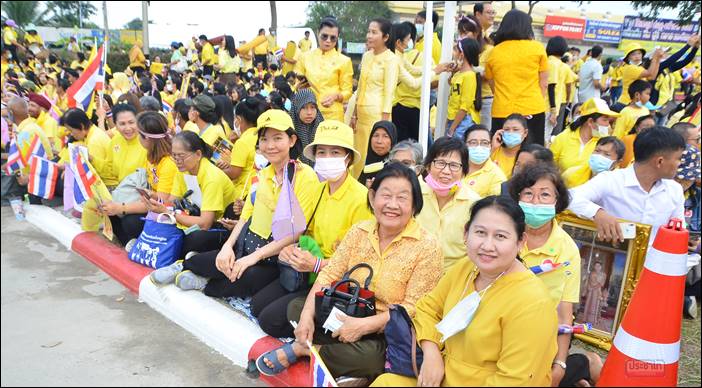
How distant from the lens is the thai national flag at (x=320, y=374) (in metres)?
2.37

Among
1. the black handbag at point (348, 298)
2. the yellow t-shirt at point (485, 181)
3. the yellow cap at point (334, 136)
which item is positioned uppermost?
the yellow cap at point (334, 136)

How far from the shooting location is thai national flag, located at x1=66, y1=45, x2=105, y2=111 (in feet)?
20.9

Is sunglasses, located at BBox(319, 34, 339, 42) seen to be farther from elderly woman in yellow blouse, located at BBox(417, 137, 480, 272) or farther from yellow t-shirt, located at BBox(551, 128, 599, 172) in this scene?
elderly woman in yellow blouse, located at BBox(417, 137, 480, 272)

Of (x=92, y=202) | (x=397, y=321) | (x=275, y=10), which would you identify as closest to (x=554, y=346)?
(x=397, y=321)

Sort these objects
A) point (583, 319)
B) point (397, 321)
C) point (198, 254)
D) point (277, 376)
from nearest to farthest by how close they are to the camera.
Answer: point (397, 321) < point (277, 376) < point (583, 319) < point (198, 254)

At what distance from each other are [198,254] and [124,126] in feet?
6.44

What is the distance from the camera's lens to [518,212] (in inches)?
87.5

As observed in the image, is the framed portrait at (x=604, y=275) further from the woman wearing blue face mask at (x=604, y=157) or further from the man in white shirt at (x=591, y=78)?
the man in white shirt at (x=591, y=78)

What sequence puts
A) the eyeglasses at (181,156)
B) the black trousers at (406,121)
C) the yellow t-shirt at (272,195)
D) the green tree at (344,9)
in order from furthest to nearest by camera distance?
the green tree at (344,9), the black trousers at (406,121), the eyeglasses at (181,156), the yellow t-shirt at (272,195)

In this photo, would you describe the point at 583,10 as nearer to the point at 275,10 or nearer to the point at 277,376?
the point at 275,10

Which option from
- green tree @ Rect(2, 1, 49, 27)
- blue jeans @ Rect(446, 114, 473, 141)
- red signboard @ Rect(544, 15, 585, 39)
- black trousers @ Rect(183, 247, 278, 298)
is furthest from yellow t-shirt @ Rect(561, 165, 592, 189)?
green tree @ Rect(2, 1, 49, 27)

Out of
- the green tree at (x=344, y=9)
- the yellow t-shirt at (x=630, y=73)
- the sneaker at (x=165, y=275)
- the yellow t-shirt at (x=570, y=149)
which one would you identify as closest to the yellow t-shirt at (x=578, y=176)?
the yellow t-shirt at (x=570, y=149)

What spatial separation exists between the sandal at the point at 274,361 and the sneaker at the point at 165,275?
4.69 feet

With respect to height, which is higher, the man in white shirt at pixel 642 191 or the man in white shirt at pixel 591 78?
the man in white shirt at pixel 591 78
